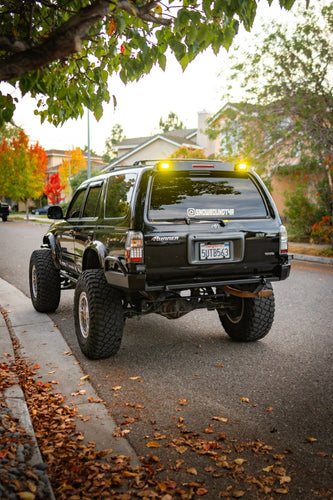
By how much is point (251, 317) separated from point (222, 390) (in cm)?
141

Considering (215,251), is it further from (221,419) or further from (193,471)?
(193,471)

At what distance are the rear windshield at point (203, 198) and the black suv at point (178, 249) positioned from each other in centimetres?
1

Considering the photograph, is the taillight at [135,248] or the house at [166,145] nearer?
the taillight at [135,248]

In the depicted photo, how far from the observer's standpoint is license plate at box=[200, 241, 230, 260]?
4.93 metres

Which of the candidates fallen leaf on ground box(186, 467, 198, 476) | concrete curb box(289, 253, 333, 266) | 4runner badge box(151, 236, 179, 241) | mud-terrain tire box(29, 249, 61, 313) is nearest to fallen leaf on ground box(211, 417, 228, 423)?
fallen leaf on ground box(186, 467, 198, 476)

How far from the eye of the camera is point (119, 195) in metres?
5.42

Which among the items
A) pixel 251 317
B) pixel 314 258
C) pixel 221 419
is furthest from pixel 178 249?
pixel 314 258

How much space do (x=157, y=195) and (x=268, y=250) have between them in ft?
4.32

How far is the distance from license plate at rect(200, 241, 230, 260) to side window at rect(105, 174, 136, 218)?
34.4 inches

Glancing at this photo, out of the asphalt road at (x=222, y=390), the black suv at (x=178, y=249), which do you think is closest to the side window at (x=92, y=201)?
the black suv at (x=178, y=249)

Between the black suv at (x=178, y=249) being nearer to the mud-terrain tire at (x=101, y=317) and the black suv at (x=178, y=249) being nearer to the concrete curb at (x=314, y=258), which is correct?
the mud-terrain tire at (x=101, y=317)

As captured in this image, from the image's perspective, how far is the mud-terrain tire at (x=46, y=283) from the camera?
7.34 m

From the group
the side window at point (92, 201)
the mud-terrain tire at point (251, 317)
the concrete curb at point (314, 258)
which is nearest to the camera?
the mud-terrain tire at point (251, 317)

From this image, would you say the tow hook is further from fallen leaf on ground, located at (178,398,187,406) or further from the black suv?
fallen leaf on ground, located at (178,398,187,406)
